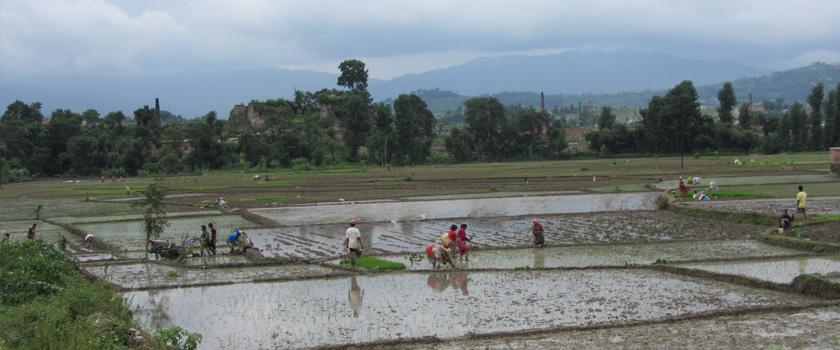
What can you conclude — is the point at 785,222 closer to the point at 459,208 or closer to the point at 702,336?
the point at 702,336

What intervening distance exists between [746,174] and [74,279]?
37.1m

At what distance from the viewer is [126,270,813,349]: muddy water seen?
11086 mm

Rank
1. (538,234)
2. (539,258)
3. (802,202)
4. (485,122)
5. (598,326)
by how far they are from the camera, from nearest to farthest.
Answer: (598,326)
(539,258)
(538,234)
(802,202)
(485,122)

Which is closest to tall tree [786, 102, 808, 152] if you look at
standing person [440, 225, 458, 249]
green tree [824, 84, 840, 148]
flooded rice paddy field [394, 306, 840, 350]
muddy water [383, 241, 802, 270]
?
green tree [824, 84, 840, 148]

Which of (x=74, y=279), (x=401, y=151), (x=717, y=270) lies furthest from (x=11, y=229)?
(x=401, y=151)

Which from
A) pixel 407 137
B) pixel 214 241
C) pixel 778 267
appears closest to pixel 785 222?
pixel 778 267

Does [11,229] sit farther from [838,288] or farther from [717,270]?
[838,288]

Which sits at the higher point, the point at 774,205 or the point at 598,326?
the point at 774,205

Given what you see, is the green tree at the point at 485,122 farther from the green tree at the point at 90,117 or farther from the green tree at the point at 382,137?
the green tree at the point at 90,117

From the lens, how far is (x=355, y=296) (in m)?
13.7

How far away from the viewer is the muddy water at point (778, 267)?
46.1 feet

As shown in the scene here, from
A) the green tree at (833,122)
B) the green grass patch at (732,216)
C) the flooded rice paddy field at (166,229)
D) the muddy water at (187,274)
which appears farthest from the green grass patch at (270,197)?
the green tree at (833,122)

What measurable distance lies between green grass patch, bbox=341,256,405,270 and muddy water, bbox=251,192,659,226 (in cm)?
918

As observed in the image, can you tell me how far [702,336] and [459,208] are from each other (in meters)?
20.1
